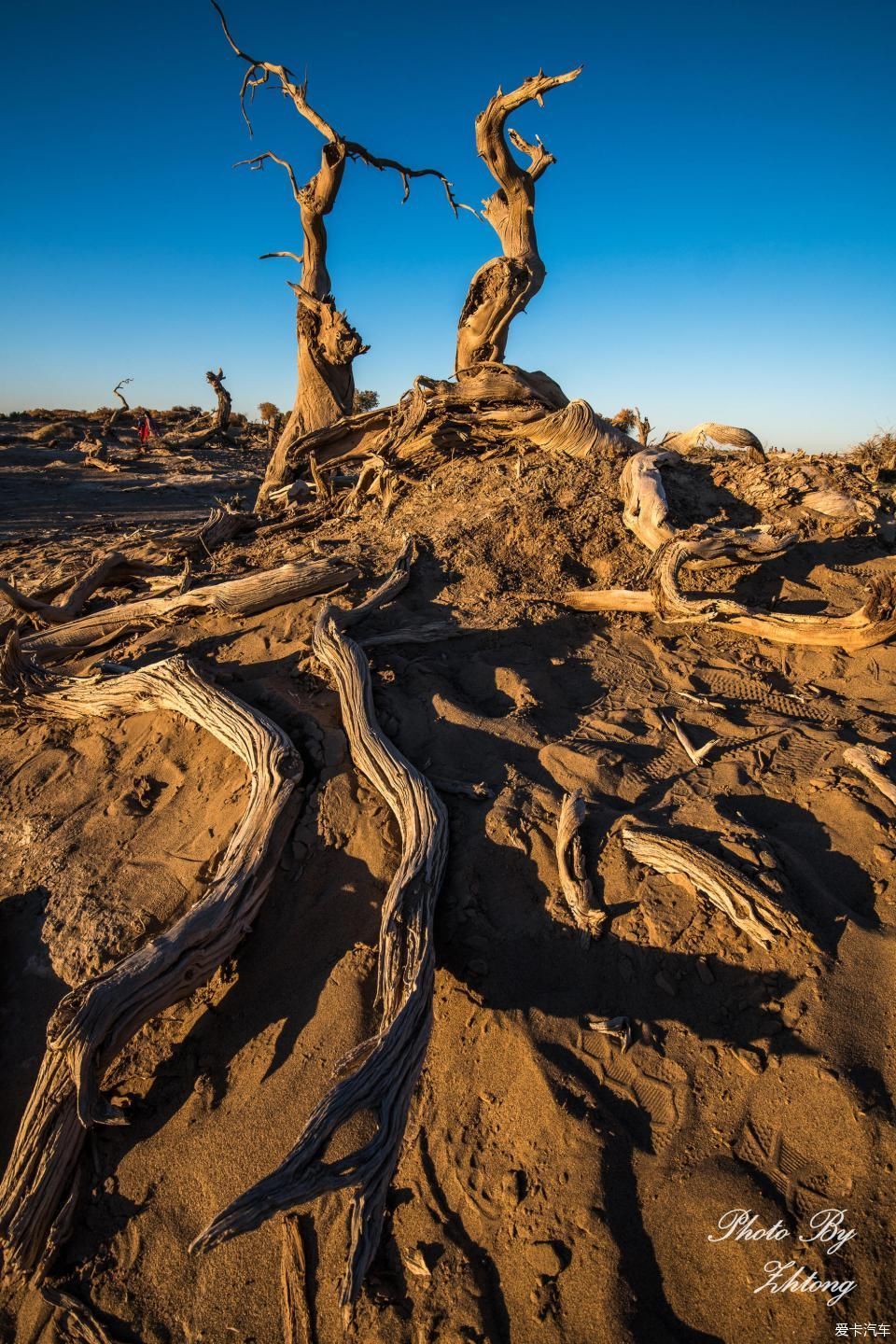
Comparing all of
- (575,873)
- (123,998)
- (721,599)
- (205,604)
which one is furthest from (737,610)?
(123,998)

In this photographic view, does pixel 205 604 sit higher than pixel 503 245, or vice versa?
pixel 503 245

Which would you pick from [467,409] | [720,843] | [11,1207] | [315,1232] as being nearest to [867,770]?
[720,843]

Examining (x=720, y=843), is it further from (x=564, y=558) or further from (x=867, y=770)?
(x=564, y=558)

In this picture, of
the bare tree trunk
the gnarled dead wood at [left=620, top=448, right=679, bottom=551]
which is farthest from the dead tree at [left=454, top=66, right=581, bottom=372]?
the bare tree trunk

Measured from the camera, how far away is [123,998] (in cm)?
212

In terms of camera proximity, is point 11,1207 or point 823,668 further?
point 823,668

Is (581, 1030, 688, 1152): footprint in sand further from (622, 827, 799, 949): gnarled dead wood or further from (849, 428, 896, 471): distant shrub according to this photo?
(849, 428, 896, 471): distant shrub

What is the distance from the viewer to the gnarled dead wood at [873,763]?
264 centimetres

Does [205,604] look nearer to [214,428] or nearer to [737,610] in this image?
[737,610]

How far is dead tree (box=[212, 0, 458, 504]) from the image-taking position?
8086 millimetres

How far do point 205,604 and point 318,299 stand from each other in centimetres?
607

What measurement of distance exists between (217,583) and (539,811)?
8.27 ft

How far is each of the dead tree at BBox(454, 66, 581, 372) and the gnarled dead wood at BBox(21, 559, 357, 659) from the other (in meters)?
3.58

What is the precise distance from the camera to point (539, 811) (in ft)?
8.78
